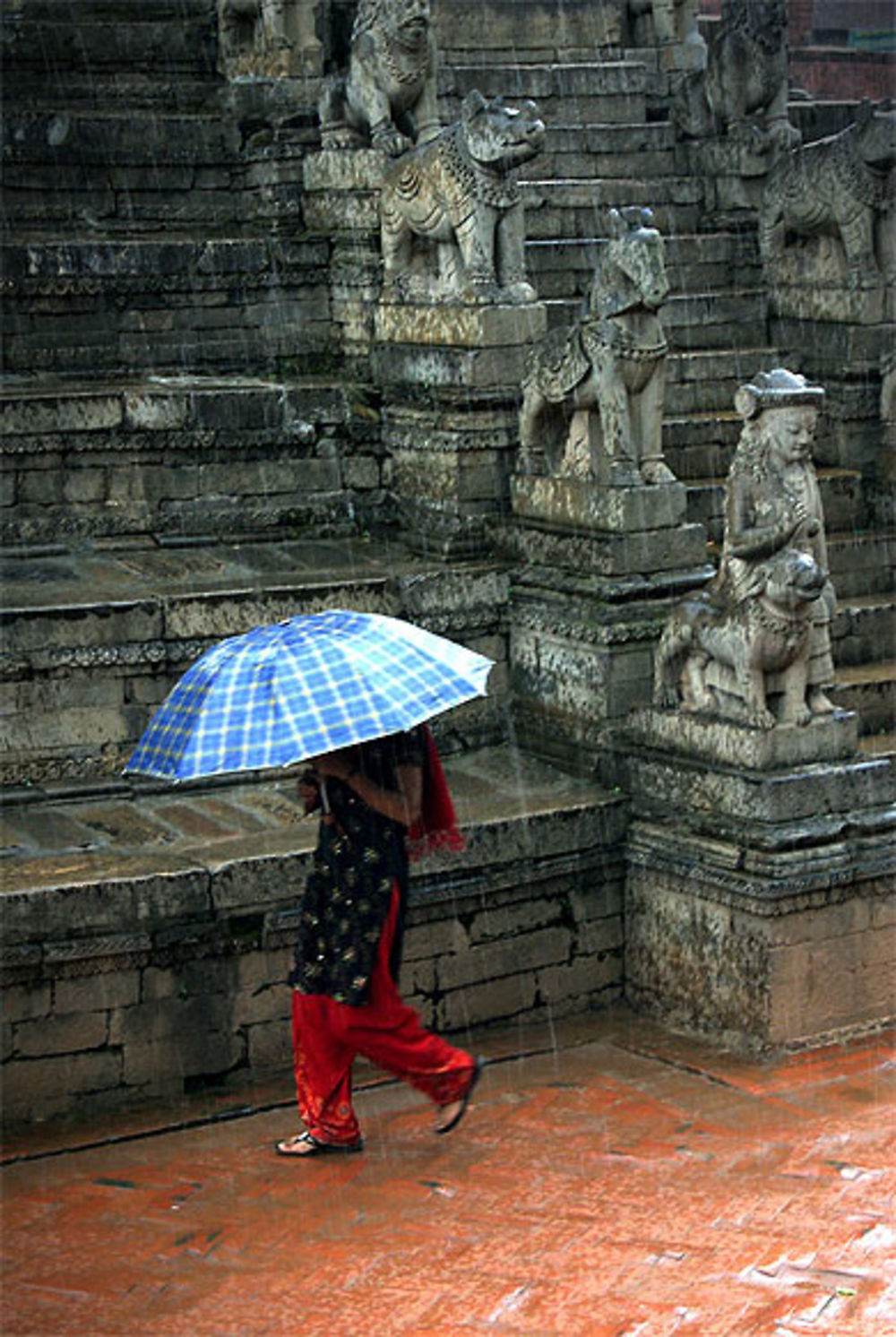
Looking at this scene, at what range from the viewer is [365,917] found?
741 cm

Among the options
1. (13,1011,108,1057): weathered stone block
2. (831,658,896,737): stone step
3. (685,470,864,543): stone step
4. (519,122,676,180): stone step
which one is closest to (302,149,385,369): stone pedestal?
(685,470,864,543): stone step

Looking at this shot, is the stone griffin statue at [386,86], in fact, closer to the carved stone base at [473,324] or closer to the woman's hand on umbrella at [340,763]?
the carved stone base at [473,324]

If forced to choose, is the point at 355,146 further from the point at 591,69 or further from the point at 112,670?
the point at 112,670

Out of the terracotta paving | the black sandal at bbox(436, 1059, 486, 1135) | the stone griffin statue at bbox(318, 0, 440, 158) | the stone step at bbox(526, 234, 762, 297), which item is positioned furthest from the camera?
the stone step at bbox(526, 234, 762, 297)

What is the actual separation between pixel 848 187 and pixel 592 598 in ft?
11.8

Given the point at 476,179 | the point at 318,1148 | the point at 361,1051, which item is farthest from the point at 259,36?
the point at 318,1148

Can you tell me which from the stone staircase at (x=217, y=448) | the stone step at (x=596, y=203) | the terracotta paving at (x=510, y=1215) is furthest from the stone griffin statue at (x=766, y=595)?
the stone step at (x=596, y=203)

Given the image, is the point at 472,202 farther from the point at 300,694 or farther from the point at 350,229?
the point at 300,694

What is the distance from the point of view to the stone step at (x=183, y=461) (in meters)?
10.6

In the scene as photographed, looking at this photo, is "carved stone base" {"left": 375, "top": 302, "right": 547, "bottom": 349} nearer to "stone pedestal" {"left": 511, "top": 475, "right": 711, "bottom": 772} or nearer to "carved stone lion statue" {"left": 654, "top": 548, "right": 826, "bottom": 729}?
"stone pedestal" {"left": 511, "top": 475, "right": 711, "bottom": 772}

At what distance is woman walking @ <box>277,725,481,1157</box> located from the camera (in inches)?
289

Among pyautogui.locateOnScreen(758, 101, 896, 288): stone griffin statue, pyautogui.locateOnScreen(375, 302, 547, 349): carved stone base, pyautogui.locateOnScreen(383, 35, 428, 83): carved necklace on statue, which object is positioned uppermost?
pyautogui.locateOnScreen(383, 35, 428, 83): carved necklace on statue

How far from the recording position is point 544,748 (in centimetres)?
995

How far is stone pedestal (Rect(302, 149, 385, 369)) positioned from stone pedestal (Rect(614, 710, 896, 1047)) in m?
3.46
